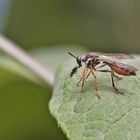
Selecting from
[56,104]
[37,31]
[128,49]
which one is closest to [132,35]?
[128,49]

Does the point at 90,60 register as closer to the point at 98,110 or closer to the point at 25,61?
the point at 98,110

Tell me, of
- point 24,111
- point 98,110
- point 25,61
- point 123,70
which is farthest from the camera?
point 24,111

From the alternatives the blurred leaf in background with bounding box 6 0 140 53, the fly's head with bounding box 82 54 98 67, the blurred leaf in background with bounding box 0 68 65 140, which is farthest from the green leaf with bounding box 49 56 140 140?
the blurred leaf in background with bounding box 6 0 140 53

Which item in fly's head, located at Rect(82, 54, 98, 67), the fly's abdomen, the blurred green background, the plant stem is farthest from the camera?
the blurred green background

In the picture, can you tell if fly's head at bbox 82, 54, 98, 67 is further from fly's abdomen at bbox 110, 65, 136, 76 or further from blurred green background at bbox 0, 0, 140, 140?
blurred green background at bbox 0, 0, 140, 140

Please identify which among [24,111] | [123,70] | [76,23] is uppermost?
[123,70]

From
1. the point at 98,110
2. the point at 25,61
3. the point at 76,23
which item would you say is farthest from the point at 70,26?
the point at 98,110

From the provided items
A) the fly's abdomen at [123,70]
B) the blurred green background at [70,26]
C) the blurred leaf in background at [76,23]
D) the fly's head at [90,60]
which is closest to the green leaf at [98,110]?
the fly's abdomen at [123,70]

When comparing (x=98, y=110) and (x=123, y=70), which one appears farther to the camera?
(x=123, y=70)

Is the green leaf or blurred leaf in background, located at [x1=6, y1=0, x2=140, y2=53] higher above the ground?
the green leaf
